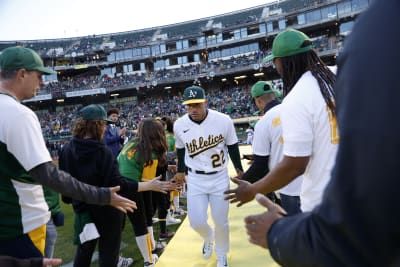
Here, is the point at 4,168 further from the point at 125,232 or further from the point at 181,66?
the point at 181,66

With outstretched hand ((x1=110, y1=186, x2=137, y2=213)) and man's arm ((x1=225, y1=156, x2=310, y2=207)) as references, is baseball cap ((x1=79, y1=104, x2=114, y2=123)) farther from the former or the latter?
man's arm ((x1=225, y1=156, x2=310, y2=207))

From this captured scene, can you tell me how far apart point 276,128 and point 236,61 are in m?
45.0

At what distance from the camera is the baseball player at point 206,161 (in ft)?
14.5

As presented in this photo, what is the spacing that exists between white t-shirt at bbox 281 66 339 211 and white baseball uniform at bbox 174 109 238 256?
2.53 meters

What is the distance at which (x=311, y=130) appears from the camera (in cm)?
195

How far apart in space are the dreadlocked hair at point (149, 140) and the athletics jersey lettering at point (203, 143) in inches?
16.0

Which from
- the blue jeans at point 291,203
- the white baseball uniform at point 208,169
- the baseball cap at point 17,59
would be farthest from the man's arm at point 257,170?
the baseball cap at point 17,59

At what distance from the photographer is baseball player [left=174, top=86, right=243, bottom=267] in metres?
4.43

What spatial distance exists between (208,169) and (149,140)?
0.86 metres

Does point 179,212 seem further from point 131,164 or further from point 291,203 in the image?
point 291,203

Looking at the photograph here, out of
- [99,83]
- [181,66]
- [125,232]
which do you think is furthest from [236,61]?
[125,232]

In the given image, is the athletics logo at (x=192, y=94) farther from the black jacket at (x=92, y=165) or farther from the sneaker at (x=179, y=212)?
the sneaker at (x=179, y=212)

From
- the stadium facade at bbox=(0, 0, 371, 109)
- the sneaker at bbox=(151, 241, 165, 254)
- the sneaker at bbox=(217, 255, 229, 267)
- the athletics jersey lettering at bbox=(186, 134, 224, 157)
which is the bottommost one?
the sneaker at bbox=(151, 241, 165, 254)

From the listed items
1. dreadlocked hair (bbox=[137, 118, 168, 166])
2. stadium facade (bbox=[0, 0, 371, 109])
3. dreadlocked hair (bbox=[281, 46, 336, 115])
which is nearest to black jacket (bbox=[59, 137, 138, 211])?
dreadlocked hair (bbox=[137, 118, 168, 166])
